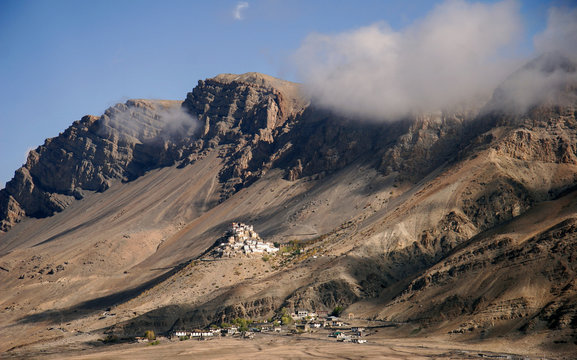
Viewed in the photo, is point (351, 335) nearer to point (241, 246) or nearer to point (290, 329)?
point (290, 329)

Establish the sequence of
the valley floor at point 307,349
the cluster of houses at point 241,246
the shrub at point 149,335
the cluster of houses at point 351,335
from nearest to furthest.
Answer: the valley floor at point 307,349
the cluster of houses at point 351,335
the shrub at point 149,335
the cluster of houses at point 241,246

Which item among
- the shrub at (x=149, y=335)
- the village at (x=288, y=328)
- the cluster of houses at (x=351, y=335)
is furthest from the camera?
the shrub at (x=149, y=335)

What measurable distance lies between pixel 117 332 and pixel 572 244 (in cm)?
8766

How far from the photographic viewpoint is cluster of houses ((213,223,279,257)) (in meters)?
186

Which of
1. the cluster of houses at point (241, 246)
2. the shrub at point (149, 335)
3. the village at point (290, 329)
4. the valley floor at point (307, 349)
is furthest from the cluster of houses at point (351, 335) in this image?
the cluster of houses at point (241, 246)

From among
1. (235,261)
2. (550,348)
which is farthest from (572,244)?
(235,261)

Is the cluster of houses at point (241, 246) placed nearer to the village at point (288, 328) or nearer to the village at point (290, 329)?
the village at point (288, 328)

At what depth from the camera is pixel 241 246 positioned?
7402 inches

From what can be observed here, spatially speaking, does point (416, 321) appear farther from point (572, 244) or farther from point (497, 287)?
point (572, 244)

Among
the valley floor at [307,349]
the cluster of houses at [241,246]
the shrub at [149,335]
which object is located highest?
the cluster of houses at [241,246]

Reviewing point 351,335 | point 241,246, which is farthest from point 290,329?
point 241,246

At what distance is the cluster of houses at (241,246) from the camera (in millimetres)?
185500

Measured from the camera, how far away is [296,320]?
139m

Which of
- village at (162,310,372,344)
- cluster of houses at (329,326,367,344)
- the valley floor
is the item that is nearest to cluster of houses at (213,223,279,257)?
village at (162,310,372,344)
